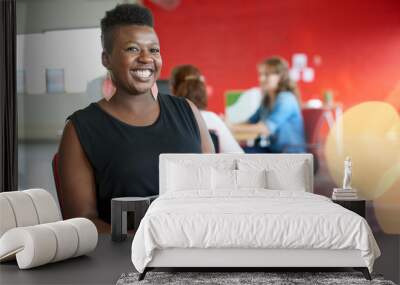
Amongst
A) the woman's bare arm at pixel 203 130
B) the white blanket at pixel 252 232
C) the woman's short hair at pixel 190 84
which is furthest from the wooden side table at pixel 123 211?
the white blanket at pixel 252 232

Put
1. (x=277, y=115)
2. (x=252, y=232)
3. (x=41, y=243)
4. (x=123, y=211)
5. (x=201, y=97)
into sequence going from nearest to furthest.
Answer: (x=252, y=232), (x=41, y=243), (x=123, y=211), (x=277, y=115), (x=201, y=97)

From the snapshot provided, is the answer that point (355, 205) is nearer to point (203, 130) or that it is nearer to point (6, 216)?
point (203, 130)

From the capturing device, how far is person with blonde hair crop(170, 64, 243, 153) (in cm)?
740

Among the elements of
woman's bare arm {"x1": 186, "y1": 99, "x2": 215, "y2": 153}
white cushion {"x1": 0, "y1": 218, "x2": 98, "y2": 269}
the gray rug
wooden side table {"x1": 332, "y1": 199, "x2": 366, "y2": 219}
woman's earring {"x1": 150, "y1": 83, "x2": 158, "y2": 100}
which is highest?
woman's earring {"x1": 150, "y1": 83, "x2": 158, "y2": 100}

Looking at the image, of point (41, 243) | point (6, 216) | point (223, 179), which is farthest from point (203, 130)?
point (41, 243)

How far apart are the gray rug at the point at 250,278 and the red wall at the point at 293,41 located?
2592 mm

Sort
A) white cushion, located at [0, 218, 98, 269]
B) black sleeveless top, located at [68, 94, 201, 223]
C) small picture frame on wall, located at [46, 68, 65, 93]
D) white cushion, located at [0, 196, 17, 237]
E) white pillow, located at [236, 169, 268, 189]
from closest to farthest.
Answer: white cushion, located at [0, 218, 98, 269], white cushion, located at [0, 196, 17, 237], white pillow, located at [236, 169, 268, 189], black sleeveless top, located at [68, 94, 201, 223], small picture frame on wall, located at [46, 68, 65, 93]

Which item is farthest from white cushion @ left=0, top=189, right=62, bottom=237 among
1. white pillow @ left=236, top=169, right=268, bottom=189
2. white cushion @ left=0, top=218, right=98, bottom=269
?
white pillow @ left=236, top=169, right=268, bottom=189

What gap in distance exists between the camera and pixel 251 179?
6.41 m

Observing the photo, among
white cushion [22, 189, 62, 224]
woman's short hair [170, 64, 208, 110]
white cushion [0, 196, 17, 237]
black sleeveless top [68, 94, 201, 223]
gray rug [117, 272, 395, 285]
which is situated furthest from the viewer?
woman's short hair [170, 64, 208, 110]

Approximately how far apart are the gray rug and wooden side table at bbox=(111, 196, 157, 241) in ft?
4.35

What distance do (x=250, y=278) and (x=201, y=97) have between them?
285 centimetres

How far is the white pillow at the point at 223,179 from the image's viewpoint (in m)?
6.39

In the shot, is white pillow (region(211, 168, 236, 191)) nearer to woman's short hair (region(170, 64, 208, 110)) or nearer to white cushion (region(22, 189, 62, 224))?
woman's short hair (region(170, 64, 208, 110))
